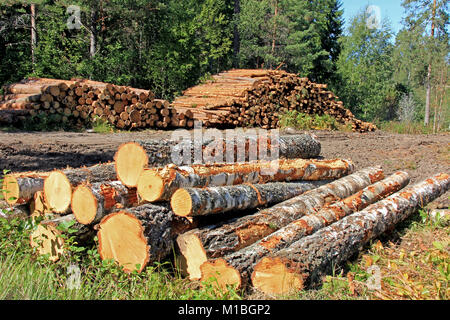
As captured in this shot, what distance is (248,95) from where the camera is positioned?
43.8 feet

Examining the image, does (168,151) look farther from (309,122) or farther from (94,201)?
(309,122)

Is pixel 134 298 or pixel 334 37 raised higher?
pixel 334 37

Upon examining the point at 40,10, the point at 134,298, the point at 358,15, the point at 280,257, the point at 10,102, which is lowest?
the point at 134,298

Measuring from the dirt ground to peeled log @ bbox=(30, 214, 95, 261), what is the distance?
3011 millimetres

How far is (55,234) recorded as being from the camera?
374cm

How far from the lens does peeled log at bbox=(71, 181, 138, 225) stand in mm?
3830

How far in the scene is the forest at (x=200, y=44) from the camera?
50.8 feet

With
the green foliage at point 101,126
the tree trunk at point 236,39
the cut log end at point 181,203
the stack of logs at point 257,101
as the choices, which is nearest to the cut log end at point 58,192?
the cut log end at point 181,203

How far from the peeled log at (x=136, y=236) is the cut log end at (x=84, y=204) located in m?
0.19

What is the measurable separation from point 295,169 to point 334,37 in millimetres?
22499

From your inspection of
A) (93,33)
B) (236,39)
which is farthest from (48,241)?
(236,39)

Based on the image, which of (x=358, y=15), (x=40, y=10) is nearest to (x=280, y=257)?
(x=40, y=10)

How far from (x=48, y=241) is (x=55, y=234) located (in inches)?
5.5
